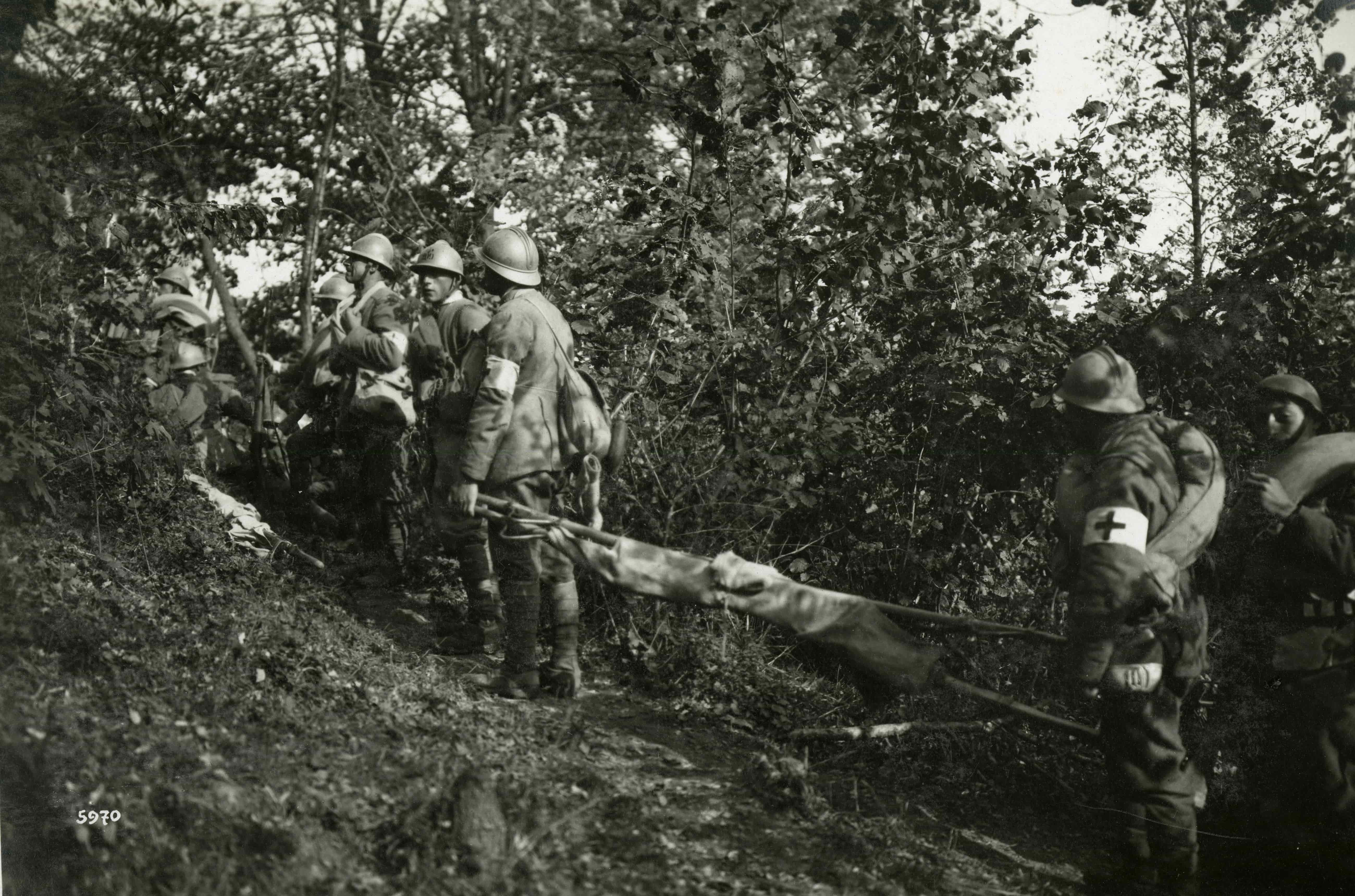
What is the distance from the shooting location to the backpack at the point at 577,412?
17.5ft

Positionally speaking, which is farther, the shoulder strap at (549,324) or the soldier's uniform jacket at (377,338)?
the soldier's uniform jacket at (377,338)

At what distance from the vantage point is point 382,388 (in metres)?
7.23

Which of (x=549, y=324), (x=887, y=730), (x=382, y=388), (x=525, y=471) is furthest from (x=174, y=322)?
(x=887, y=730)

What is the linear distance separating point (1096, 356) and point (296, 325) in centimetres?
910

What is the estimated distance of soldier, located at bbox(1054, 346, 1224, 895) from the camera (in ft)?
13.0

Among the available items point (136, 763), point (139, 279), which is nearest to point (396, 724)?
point (136, 763)

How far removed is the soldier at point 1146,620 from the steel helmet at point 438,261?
154 inches

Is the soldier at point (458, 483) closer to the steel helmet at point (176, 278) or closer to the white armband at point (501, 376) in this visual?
the white armband at point (501, 376)

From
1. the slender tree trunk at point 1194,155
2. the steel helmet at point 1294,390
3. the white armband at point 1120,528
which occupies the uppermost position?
the slender tree trunk at point 1194,155

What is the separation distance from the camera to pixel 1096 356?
438 centimetres

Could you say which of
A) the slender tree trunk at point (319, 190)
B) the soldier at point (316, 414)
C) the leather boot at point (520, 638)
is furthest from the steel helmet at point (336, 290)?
the leather boot at point (520, 638)

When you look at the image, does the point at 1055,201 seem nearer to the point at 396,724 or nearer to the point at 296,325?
the point at 396,724

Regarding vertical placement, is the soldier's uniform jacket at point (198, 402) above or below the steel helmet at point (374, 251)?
below

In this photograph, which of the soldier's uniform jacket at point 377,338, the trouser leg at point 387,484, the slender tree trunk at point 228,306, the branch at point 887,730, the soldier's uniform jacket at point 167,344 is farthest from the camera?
the slender tree trunk at point 228,306
